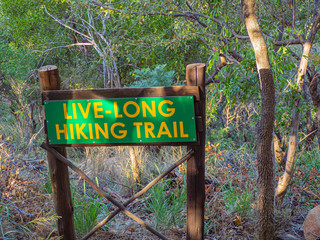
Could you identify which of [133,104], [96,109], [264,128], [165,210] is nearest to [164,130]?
[133,104]

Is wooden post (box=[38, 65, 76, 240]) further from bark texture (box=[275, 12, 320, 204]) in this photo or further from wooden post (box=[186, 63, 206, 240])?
bark texture (box=[275, 12, 320, 204])

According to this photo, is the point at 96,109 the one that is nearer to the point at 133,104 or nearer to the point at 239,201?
the point at 133,104

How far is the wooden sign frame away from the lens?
9.70 feet

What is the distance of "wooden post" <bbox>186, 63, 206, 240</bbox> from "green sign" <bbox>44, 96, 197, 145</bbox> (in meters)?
0.12

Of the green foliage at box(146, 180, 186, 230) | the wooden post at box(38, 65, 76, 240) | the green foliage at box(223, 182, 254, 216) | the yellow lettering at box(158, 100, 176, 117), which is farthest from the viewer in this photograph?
the green foliage at box(223, 182, 254, 216)

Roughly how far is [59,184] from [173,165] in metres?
1.06

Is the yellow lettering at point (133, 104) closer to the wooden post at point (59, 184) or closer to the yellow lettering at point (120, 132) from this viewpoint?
the yellow lettering at point (120, 132)

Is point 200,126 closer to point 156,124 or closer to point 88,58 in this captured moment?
point 156,124

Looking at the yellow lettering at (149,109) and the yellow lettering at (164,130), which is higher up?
the yellow lettering at (149,109)

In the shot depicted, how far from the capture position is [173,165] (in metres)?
3.13

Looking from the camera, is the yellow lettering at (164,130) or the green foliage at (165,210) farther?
the green foliage at (165,210)

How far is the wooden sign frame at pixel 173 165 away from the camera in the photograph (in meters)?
2.96

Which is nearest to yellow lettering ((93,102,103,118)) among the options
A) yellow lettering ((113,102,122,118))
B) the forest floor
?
yellow lettering ((113,102,122,118))

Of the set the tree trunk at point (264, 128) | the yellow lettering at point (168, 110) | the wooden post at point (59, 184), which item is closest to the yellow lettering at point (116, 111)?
the yellow lettering at point (168, 110)
